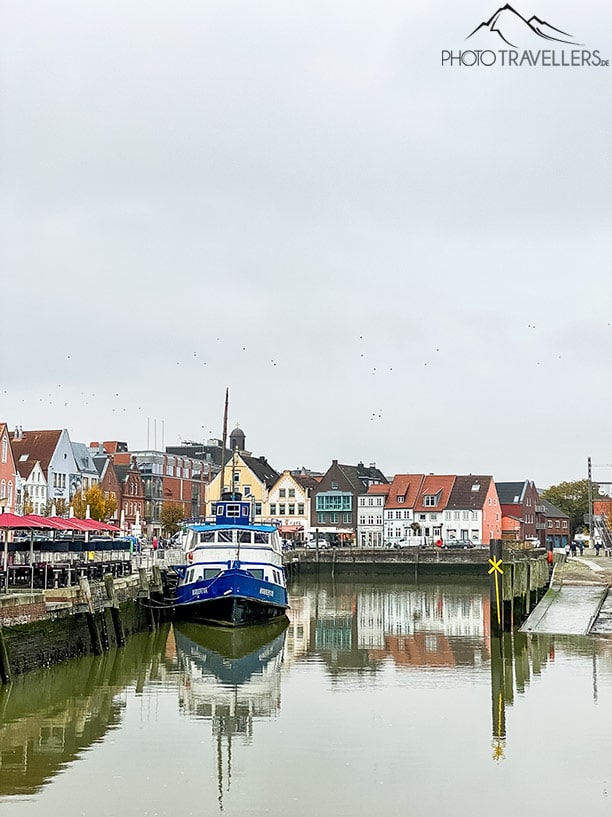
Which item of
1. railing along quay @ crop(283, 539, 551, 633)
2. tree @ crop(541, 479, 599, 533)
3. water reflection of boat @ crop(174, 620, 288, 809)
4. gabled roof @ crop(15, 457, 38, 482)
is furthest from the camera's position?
tree @ crop(541, 479, 599, 533)

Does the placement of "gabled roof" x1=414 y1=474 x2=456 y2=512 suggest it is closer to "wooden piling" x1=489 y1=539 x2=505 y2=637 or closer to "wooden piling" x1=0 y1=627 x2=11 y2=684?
"wooden piling" x1=489 y1=539 x2=505 y2=637

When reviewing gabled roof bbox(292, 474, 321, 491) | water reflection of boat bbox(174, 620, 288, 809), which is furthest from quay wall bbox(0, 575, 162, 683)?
gabled roof bbox(292, 474, 321, 491)

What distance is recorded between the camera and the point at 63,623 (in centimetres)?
3077

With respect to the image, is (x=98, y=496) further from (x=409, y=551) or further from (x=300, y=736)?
(x=300, y=736)

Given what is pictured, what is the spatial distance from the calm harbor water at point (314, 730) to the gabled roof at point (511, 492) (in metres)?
89.8

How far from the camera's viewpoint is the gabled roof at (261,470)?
121 m

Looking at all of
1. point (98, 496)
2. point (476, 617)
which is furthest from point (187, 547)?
point (98, 496)

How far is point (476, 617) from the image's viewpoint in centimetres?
5022

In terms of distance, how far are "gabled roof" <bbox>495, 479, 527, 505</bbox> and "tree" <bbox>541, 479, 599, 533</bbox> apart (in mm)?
22189

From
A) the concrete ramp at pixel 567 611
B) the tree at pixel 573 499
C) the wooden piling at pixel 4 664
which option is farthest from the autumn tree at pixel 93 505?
the tree at pixel 573 499

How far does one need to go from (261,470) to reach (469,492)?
22907 millimetres

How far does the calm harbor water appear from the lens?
17656 mm

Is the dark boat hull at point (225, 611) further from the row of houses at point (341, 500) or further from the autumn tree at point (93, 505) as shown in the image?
the row of houses at point (341, 500)

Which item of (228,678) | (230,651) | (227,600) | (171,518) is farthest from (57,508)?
(228,678)
